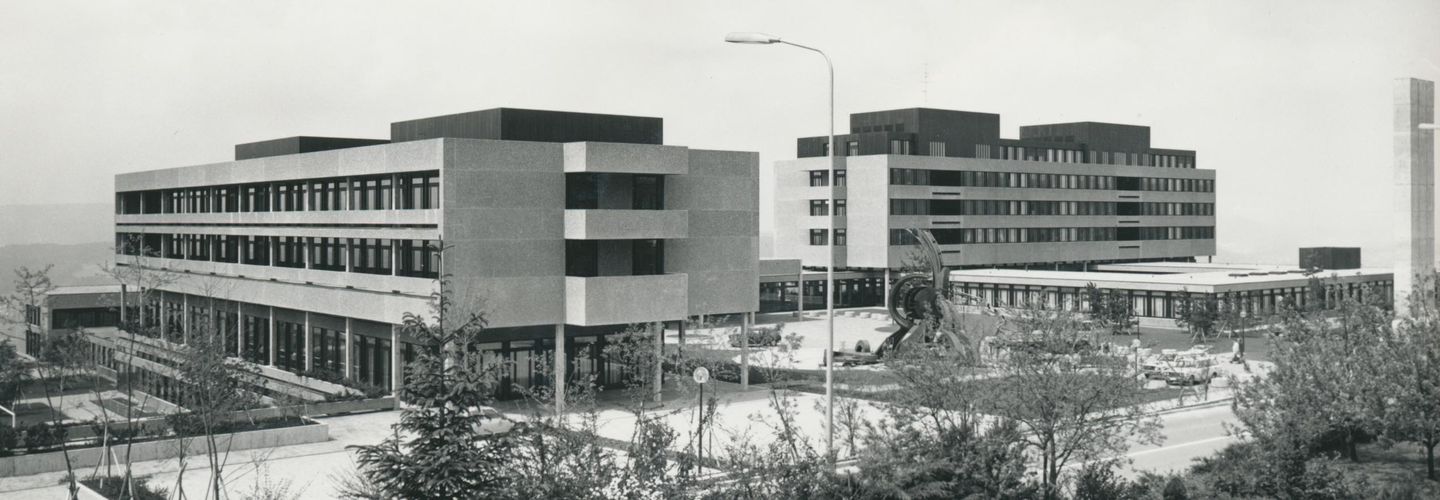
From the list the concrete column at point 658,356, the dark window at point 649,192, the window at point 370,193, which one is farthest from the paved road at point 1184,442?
the window at point 370,193

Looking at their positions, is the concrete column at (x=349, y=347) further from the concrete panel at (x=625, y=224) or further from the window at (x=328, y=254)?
the concrete panel at (x=625, y=224)

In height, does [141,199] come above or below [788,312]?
above

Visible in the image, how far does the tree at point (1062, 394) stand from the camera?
28.0 m

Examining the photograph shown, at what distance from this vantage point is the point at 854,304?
101 m

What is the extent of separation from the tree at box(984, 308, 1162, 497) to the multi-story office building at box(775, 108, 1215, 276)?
192ft

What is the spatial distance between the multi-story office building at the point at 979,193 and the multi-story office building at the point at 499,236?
129ft

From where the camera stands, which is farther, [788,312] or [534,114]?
[788,312]

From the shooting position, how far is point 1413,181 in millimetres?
42688

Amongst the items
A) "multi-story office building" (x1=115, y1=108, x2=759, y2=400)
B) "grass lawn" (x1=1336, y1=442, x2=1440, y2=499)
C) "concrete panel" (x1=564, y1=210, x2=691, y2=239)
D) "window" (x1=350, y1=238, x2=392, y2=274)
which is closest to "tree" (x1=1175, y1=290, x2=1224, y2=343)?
"grass lawn" (x1=1336, y1=442, x2=1440, y2=499)

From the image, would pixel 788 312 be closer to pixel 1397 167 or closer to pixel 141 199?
pixel 141 199

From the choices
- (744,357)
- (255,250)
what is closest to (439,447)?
(744,357)

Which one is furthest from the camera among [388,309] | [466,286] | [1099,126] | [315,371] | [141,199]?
[1099,126]

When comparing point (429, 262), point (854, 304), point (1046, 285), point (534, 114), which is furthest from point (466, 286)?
point (854, 304)

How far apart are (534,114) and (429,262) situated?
6739mm
